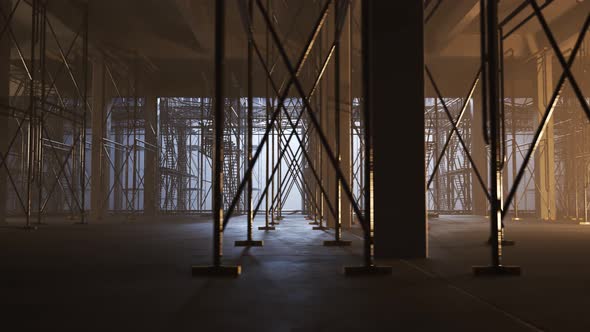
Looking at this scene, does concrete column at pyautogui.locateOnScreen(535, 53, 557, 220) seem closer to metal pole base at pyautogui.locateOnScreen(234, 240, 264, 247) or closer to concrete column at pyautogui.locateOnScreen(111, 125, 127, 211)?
metal pole base at pyautogui.locateOnScreen(234, 240, 264, 247)

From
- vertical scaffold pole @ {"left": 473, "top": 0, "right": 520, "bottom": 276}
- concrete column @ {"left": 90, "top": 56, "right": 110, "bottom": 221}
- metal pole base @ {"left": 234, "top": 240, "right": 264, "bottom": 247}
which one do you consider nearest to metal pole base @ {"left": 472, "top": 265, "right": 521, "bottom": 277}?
vertical scaffold pole @ {"left": 473, "top": 0, "right": 520, "bottom": 276}

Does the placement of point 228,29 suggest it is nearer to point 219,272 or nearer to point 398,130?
point 398,130

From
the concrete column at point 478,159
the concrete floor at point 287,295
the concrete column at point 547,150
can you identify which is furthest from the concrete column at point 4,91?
the concrete column at point 478,159

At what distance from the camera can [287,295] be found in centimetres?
260

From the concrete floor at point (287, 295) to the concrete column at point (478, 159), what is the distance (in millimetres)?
13583

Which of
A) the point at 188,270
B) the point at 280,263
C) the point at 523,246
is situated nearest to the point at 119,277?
the point at 188,270

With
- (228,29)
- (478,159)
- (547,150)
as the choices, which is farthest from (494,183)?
(478,159)

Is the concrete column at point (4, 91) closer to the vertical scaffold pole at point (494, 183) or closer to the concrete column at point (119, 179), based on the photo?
the concrete column at point (119, 179)

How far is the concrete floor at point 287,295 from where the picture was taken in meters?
2.01

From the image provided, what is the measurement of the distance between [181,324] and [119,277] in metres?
1.43

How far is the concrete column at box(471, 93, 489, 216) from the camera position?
57.7 ft

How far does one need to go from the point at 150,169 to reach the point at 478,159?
1053cm

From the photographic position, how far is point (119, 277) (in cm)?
327

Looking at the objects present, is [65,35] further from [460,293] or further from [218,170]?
[460,293]
